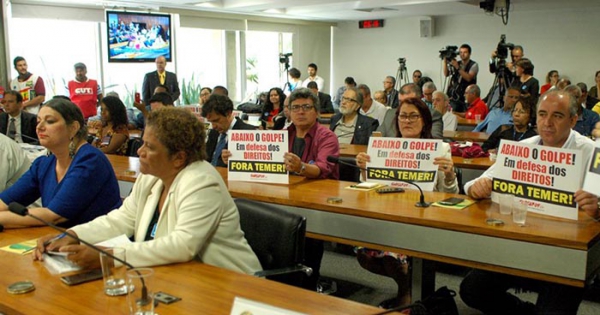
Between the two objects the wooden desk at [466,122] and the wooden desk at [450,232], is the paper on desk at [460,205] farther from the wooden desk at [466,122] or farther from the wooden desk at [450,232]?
the wooden desk at [466,122]

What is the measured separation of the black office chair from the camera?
7.50 feet

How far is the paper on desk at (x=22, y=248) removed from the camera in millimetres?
2242

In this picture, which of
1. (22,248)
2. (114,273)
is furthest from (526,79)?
(114,273)

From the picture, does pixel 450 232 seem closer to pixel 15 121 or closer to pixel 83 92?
pixel 15 121

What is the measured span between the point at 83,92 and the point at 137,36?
1.62 m

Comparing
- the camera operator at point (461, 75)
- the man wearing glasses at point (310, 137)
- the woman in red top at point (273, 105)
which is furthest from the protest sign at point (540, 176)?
the camera operator at point (461, 75)

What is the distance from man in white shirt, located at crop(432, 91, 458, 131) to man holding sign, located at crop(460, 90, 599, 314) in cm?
375

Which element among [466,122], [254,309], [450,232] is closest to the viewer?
[254,309]

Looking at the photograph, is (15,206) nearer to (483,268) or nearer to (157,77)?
(483,268)

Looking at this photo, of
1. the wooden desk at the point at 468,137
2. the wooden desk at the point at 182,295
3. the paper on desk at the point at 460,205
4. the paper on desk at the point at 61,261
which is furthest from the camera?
the wooden desk at the point at 468,137

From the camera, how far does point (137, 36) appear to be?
10.0m

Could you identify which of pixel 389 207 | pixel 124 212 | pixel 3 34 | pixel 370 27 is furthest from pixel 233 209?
pixel 370 27

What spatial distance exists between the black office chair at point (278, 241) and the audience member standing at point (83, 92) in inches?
279

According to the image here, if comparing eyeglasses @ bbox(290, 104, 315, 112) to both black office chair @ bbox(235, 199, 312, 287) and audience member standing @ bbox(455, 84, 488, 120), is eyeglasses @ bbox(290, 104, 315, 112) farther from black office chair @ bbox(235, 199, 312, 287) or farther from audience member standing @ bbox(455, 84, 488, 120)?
audience member standing @ bbox(455, 84, 488, 120)
